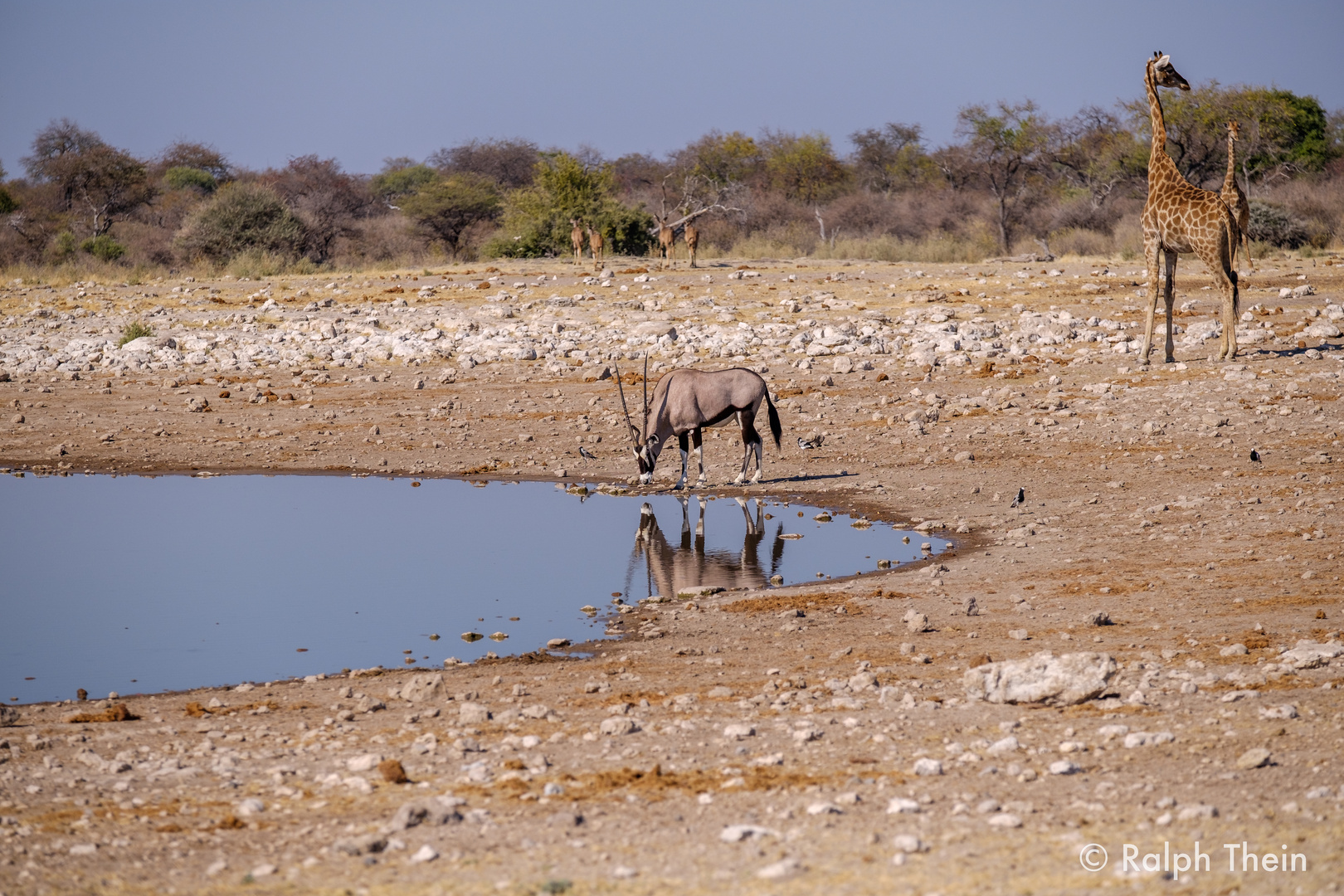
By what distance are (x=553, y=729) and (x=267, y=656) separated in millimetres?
2979

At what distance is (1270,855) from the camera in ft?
13.5

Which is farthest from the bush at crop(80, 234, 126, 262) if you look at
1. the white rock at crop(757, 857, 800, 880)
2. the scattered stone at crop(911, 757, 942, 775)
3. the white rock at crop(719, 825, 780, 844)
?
the white rock at crop(757, 857, 800, 880)

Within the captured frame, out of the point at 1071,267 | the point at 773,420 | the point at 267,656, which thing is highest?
the point at 1071,267

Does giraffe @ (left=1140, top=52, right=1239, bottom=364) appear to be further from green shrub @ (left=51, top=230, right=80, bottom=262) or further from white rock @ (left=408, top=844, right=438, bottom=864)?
green shrub @ (left=51, top=230, right=80, bottom=262)

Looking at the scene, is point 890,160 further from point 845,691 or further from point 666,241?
point 845,691

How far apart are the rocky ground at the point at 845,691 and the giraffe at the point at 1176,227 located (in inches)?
23.6

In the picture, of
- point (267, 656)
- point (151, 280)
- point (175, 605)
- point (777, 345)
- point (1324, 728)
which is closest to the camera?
point (1324, 728)

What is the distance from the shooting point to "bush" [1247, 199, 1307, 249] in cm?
2936

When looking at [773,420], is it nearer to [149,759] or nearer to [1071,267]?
[149,759]

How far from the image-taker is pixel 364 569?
1066cm

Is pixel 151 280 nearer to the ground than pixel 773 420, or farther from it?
farther from it

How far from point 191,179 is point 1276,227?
160 ft

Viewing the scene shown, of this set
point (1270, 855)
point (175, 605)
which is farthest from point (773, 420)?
point (1270, 855)

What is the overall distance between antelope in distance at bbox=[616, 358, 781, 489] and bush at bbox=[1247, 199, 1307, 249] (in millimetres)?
20300
